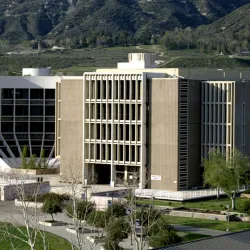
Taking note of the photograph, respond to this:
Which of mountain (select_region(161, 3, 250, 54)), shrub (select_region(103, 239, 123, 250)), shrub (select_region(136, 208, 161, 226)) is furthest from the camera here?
mountain (select_region(161, 3, 250, 54))

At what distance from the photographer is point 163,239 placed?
5281 centimetres

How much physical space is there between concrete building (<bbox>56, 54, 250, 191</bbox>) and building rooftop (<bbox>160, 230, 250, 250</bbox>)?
31.6 meters

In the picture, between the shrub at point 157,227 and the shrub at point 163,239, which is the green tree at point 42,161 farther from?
the shrub at point 163,239

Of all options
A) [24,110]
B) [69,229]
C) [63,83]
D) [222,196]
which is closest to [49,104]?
[24,110]

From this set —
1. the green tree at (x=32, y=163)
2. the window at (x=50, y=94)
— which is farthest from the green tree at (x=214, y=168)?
the window at (x=50, y=94)

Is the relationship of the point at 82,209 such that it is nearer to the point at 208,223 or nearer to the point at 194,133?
the point at 208,223

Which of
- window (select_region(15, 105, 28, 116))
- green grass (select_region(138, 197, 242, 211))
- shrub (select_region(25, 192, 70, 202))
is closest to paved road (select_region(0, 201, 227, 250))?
shrub (select_region(25, 192, 70, 202))

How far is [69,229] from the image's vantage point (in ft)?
201

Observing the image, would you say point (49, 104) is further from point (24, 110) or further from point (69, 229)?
point (69, 229)

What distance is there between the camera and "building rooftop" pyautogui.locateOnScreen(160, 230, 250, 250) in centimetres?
4228

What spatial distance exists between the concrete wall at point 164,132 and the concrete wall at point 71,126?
6.42 meters

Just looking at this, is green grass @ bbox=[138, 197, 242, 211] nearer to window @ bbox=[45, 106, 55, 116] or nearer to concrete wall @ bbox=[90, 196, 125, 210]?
concrete wall @ bbox=[90, 196, 125, 210]

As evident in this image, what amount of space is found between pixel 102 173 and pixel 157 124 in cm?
695

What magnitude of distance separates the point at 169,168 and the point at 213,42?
104 m
